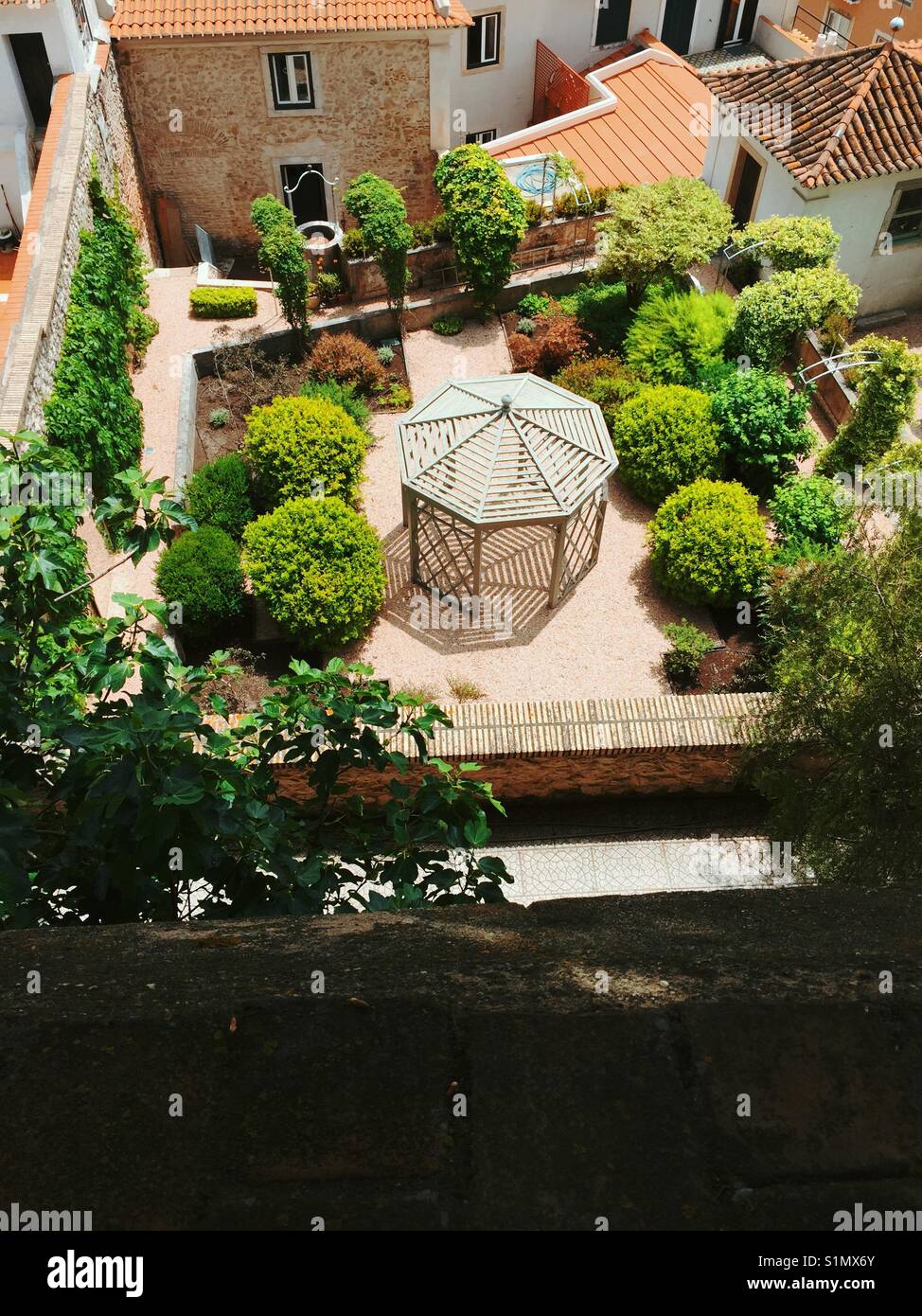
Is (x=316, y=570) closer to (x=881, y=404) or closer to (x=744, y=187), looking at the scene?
(x=881, y=404)

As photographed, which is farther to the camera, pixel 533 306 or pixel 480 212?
pixel 533 306

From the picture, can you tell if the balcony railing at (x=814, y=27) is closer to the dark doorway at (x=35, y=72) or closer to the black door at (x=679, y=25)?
the black door at (x=679, y=25)

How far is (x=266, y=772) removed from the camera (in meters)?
5.18

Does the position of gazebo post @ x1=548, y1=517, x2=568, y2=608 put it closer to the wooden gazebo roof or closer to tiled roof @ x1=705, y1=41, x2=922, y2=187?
the wooden gazebo roof

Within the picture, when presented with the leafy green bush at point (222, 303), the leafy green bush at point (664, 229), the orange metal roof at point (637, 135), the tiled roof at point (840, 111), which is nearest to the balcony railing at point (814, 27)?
the orange metal roof at point (637, 135)

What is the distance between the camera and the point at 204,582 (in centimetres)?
1438

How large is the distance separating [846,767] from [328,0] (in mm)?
18576

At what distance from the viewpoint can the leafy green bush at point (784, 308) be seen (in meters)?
17.4

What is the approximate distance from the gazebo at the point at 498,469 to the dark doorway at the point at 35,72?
9770mm

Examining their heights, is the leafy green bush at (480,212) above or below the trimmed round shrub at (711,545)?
above

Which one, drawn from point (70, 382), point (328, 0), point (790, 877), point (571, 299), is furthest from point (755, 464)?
point (328, 0)

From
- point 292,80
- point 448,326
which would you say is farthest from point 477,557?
point 292,80

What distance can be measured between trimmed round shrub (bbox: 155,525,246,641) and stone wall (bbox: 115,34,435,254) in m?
10.8

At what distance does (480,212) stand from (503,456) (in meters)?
7.05
